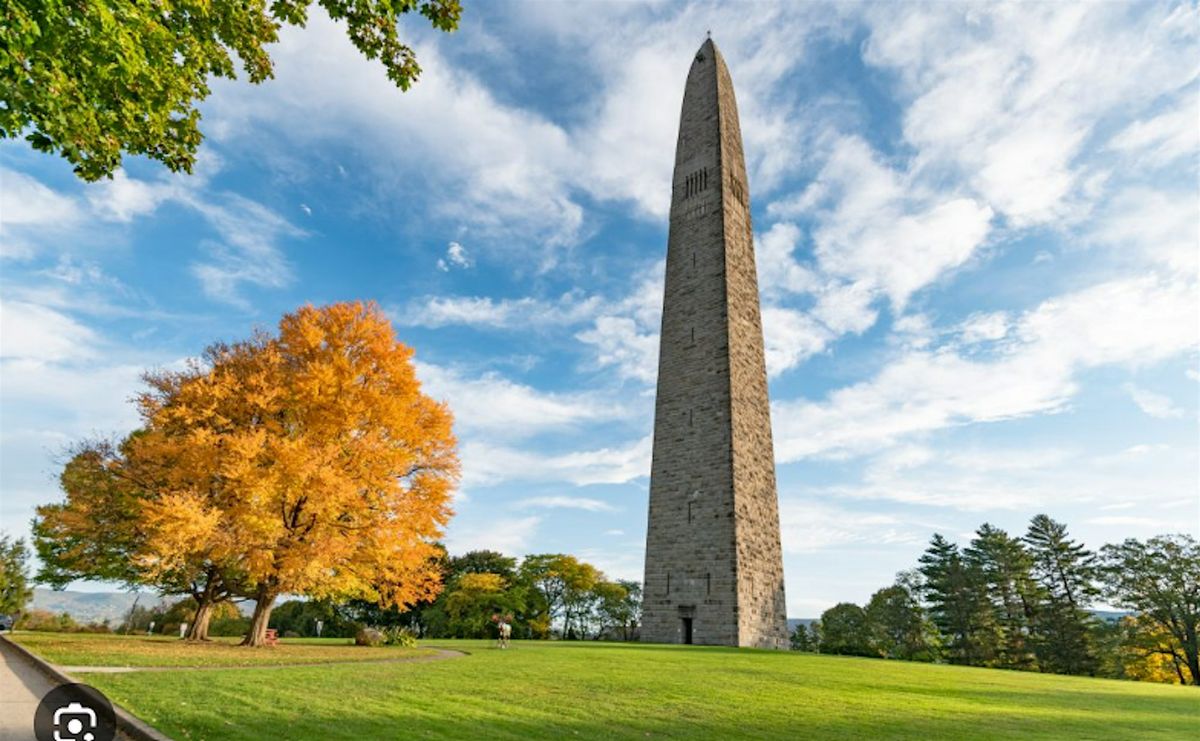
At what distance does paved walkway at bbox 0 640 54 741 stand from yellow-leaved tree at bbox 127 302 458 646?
409 cm

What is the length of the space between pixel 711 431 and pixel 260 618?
19288 millimetres

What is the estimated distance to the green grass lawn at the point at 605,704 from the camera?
723cm

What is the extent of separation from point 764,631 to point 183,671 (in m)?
22.6

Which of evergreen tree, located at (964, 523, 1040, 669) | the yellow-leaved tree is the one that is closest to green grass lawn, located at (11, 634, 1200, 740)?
the yellow-leaved tree

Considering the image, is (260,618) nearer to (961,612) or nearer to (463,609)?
(463,609)

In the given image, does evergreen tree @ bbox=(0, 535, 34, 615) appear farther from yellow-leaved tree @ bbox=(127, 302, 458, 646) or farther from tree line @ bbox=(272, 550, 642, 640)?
yellow-leaved tree @ bbox=(127, 302, 458, 646)

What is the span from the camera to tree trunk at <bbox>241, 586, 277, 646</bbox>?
19.7 metres

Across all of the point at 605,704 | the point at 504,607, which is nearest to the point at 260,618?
the point at 605,704

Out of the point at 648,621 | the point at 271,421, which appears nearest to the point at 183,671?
the point at 271,421

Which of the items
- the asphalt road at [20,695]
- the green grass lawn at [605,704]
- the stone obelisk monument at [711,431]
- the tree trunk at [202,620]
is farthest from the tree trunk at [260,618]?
the stone obelisk monument at [711,431]

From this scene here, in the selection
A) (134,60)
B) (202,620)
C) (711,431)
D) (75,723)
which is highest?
(711,431)

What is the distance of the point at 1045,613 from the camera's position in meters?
41.7

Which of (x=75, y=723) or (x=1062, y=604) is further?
(x=1062, y=604)

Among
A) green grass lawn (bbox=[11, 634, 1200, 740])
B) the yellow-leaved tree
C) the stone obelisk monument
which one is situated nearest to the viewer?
green grass lawn (bbox=[11, 634, 1200, 740])
